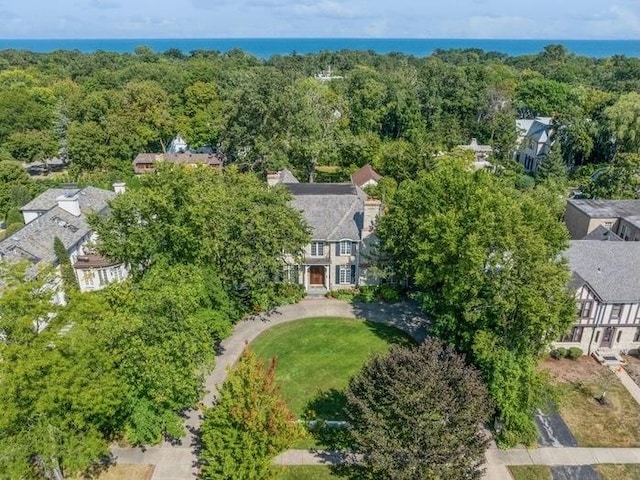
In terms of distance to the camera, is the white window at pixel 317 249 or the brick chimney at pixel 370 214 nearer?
the brick chimney at pixel 370 214

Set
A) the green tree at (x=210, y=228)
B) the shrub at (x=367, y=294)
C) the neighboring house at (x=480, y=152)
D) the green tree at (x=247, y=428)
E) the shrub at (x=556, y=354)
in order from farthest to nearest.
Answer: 1. the neighboring house at (x=480, y=152)
2. the shrub at (x=367, y=294)
3. the shrub at (x=556, y=354)
4. the green tree at (x=210, y=228)
5. the green tree at (x=247, y=428)

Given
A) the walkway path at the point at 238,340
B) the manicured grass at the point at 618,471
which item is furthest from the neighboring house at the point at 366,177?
the manicured grass at the point at 618,471

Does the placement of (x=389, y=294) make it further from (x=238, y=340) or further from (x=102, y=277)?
(x=102, y=277)

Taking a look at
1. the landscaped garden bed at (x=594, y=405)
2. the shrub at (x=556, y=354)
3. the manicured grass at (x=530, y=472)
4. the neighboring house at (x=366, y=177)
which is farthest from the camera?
the neighboring house at (x=366, y=177)

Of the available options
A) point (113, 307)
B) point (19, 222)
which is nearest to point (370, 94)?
point (19, 222)

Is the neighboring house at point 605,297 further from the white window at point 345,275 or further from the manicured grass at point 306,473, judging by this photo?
the manicured grass at point 306,473

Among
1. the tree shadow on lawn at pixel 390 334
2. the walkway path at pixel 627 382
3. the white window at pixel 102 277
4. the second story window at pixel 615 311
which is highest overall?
the second story window at pixel 615 311

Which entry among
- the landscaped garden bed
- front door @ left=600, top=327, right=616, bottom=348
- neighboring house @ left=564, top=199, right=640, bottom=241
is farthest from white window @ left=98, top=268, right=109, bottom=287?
neighboring house @ left=564, top=199, right=640, bottom=241

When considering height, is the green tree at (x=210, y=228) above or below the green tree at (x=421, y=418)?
above
